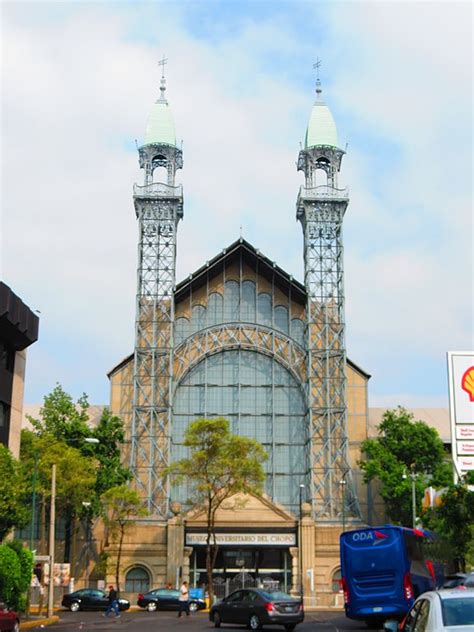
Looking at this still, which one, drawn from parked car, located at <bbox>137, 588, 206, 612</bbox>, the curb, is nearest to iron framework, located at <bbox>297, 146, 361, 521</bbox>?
parked car, located at <bbox>137, 588, 206, 612</bbox>

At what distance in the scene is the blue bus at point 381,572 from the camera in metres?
27.2

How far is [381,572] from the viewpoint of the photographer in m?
27.7

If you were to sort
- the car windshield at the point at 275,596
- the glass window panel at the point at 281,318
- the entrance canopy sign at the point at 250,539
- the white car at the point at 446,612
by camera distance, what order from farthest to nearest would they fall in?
the glass window panel at the point at 281,318 < the entrance canopy sign at the point at 250,539 < the car windshield at the point at 275,596 < the white car at the point at 446,612

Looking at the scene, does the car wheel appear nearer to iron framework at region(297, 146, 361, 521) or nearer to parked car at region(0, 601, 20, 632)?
parked car at region(0, 601, 20, 632)

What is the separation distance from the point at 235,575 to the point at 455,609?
54353 millimetres

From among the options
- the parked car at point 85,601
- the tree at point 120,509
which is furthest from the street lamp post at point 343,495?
the parked car at point 85,601

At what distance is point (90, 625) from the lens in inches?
1405

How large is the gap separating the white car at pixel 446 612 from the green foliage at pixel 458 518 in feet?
96.1

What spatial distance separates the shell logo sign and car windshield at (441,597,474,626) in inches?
1040

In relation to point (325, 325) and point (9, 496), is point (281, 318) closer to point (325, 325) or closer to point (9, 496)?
point (325, 325)

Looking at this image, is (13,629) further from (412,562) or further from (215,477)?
(215,477)

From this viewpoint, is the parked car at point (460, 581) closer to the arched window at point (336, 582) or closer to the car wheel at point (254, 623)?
the car wheel at point (254, 623)

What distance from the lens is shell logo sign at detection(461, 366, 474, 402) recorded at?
3738cm

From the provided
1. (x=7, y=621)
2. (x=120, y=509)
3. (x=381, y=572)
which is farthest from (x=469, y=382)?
(x=120, y=509)
